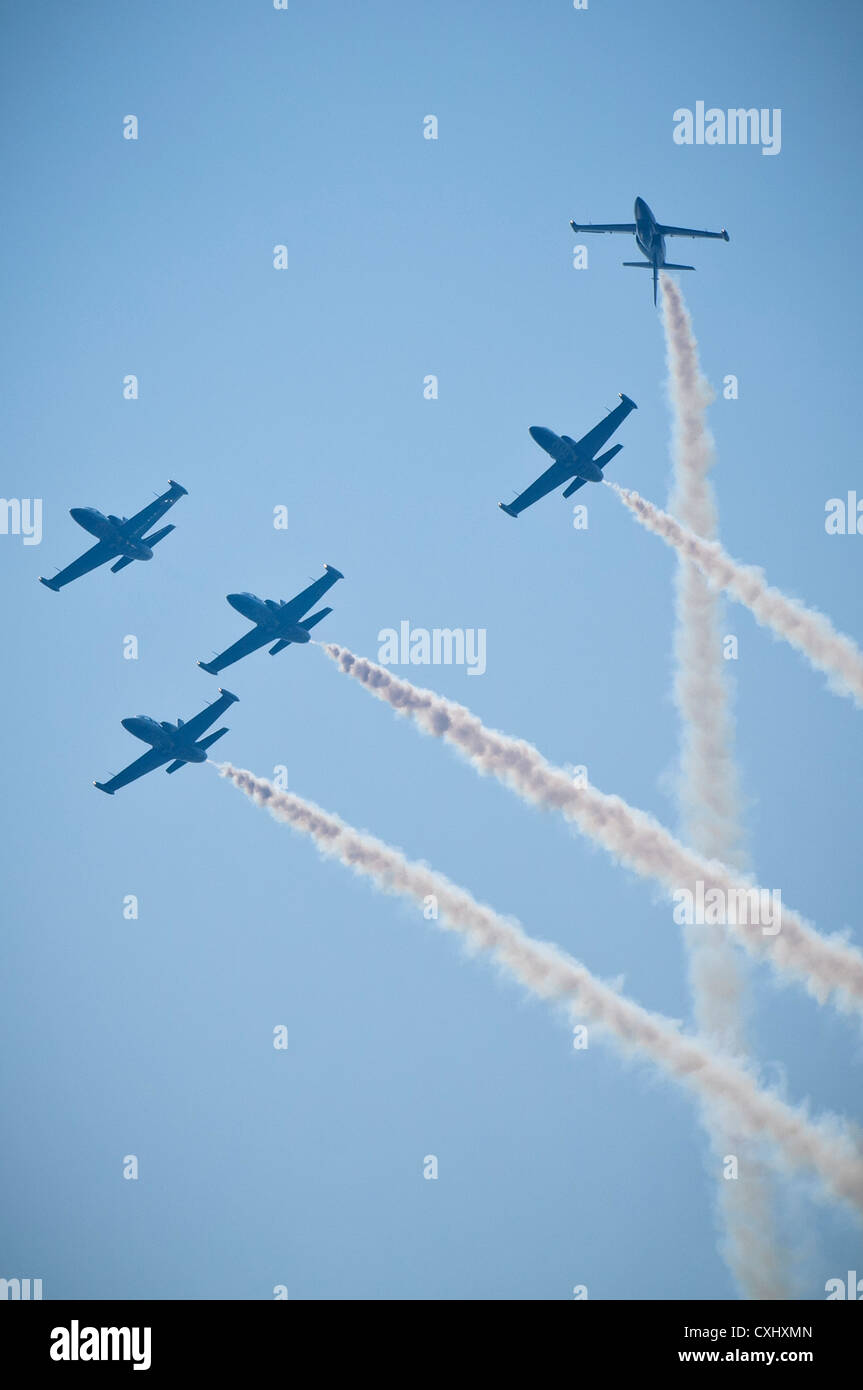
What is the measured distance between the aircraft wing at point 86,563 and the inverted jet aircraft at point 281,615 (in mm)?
10325

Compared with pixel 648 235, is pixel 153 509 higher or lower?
lower

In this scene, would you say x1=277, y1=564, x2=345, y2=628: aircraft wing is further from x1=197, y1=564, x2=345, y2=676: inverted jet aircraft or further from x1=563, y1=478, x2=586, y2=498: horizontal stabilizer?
x1=563, y1=478, x2=586, y2=498: horizontal stabilizer

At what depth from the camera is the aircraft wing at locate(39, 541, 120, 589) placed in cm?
9769

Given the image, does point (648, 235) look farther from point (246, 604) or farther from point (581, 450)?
point (246, 604)

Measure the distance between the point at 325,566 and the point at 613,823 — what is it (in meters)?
17.9

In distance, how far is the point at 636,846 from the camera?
86.9 meters

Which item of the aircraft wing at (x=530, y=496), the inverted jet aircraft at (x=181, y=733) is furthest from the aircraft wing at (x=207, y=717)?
the aircraft wing at (x=530, y=496)

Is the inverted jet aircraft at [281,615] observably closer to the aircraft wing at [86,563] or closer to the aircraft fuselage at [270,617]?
the aircraft fuselage at [270,617]

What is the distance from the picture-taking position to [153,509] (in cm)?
9700

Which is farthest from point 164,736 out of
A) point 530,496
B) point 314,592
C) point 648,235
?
point 648,235

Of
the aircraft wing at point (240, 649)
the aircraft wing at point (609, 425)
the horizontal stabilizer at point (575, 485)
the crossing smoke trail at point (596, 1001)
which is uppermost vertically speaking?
the aircraft wing at point (609, 425)

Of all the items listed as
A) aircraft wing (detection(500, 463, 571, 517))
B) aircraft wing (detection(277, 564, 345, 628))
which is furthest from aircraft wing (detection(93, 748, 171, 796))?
aircraft wing (detection(500, 463, 571, 517))

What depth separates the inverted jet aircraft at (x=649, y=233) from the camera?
8869 centimetres
